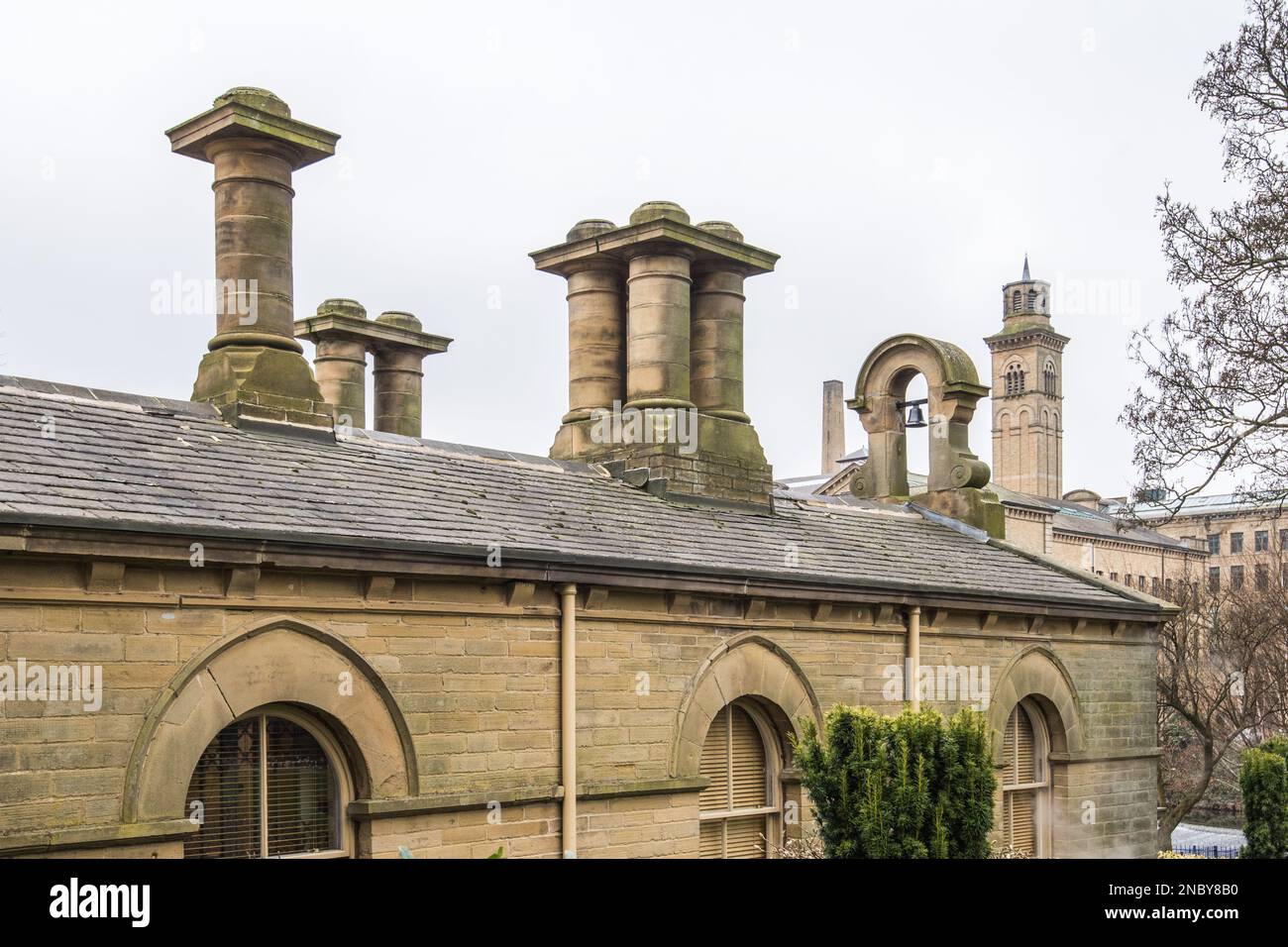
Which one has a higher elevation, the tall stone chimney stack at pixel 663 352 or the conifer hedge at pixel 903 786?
the tall stone chimney stack at pixel 663 352

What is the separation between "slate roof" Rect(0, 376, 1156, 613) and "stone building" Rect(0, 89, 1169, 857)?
40 mm

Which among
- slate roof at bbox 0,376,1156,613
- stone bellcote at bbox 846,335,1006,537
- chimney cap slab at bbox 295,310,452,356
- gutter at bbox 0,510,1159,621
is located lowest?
gutter at bbox 0,510,1159,621

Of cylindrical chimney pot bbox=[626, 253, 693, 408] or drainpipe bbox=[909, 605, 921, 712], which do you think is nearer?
drainpipe bbox=[909, 605, 921, 712]

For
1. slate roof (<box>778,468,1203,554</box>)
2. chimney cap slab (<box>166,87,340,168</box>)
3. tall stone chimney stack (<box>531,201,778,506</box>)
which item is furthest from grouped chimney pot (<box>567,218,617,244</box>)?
slate roof (<box>778,468,1203,554</box>)

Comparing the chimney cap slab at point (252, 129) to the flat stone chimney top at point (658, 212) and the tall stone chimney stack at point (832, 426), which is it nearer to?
the flat stone chimney top at point (658, 212)

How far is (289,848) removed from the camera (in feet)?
31.0

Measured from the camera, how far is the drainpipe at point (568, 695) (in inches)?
436

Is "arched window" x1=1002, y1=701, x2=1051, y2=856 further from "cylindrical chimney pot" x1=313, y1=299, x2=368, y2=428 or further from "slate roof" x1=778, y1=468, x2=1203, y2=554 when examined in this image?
"slate roof" x1=778, y1=468, x2=1203, y2=554

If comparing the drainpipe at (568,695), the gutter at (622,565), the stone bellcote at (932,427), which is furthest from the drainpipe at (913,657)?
the drainpipe at (568,695)

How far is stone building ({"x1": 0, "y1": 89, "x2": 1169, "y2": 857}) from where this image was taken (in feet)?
27.6

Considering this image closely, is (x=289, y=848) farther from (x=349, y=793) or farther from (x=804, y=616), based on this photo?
(x=804, y=616)

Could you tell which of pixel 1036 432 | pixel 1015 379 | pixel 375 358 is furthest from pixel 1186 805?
pixel 1015 379

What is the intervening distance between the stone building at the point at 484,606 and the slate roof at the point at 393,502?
4 centimetres

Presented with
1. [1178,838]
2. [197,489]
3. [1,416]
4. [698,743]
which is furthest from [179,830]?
[1178,838]
